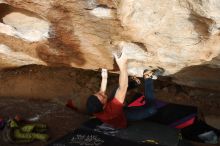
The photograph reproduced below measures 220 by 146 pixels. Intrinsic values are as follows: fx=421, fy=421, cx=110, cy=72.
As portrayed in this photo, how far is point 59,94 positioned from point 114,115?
1660 millimetres

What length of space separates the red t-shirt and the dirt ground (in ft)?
2.78

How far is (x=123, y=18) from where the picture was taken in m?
3.81

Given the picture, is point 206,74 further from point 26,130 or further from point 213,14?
point 26,130

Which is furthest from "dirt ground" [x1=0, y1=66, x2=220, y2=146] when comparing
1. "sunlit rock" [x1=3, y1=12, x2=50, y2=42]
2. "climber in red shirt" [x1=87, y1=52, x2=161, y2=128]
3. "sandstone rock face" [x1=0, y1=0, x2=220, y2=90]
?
"sunlit rock" [x1=3, y1=12, x2=50, y2=42]

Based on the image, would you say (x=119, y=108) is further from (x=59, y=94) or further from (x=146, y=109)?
(x=59, y=94)

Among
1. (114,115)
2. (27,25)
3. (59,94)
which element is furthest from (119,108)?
(59,94)

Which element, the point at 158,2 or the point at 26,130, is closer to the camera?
the point at 158,2

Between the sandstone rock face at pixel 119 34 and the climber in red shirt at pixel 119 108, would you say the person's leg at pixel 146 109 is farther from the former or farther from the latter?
the sandstone rock face at pixel 119 34

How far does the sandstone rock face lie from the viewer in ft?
12.0

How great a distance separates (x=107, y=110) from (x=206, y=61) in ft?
3.64

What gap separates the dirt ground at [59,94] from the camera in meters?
5.03

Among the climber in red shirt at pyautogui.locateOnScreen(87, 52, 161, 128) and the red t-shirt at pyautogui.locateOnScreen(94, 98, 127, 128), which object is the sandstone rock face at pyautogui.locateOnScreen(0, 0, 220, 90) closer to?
the climber in red shirt at pyautogui.locateOnScreen(87, 52, 161, 128)

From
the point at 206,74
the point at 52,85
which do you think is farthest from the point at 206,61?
the point at 52,85

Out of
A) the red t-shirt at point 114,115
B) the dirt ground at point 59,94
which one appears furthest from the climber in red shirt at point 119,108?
the dirt ground at point 59,94
